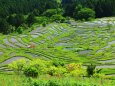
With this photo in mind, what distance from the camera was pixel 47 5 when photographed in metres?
174

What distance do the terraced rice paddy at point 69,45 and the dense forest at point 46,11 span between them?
63.2ft

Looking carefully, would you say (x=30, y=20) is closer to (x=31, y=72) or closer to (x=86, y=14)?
(x=86, y=14)

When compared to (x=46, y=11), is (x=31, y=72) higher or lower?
lower

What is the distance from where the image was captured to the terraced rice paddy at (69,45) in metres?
58.4

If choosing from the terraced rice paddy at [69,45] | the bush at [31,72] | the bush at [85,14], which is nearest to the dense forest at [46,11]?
the bush at [85,14]

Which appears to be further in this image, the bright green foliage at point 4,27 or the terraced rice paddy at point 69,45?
the bright green foliage at point 4,27

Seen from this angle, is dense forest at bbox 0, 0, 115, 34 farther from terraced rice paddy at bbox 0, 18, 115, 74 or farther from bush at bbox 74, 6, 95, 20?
terraced rice paddy at bbox 0, 18, 115, 74

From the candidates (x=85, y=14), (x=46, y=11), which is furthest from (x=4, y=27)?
(x=46, y=11)

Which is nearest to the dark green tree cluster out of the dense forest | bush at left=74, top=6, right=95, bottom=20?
the dense forest

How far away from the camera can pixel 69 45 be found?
252ft

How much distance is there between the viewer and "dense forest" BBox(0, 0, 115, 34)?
132875 mm

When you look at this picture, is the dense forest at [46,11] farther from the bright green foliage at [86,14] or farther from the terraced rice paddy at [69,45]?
the terraced rice paddy at [69,45]

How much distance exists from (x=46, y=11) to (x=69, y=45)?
81236 millimetres

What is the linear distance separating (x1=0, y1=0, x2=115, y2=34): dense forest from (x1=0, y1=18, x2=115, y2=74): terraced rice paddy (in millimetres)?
19268
